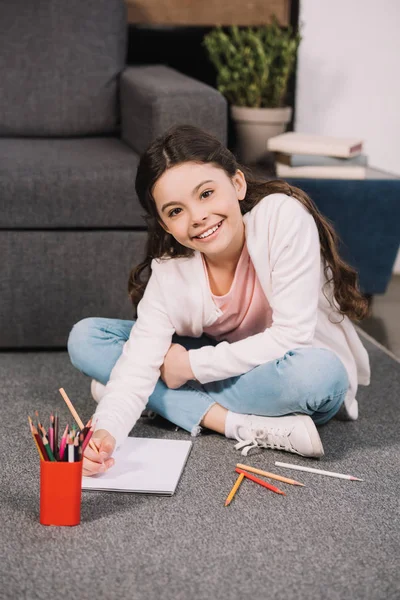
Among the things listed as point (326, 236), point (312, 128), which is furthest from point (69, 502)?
point (312, 128)

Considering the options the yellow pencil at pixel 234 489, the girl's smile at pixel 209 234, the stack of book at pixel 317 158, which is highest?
the girl's smile at pixel 209 234

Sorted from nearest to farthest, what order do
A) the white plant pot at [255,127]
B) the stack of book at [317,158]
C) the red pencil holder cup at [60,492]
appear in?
the red pencil holder cup at [60,492] → the stack of book at [317,158] → the white plant pot at [255,127]

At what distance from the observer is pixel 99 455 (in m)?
1.39

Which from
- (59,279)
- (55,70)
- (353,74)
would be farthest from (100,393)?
(353,74)

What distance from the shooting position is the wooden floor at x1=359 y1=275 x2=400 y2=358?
233 cm

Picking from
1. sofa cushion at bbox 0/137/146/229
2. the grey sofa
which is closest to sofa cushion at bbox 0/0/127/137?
the grey sofa

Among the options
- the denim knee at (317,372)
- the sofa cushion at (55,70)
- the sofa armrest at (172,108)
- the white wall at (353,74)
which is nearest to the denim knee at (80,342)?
the denim knee at (317,372)

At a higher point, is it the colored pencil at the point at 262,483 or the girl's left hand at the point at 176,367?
the girl's left hand at the point at 176,367

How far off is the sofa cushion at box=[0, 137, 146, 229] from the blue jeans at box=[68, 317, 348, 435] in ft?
1.23

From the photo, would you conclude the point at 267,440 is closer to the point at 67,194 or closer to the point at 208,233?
the point at 208,233

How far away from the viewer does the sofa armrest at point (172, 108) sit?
212 centimetres

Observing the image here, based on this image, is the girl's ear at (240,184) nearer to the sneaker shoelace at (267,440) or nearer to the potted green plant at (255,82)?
the sneaker shoelace at (267,440)

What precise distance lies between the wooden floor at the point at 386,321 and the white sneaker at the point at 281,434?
2.34 feet

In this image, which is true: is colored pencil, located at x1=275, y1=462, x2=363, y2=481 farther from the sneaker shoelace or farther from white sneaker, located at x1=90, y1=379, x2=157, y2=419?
white sneaker, located at x1=90, y1=379, x2=157, y2=419
